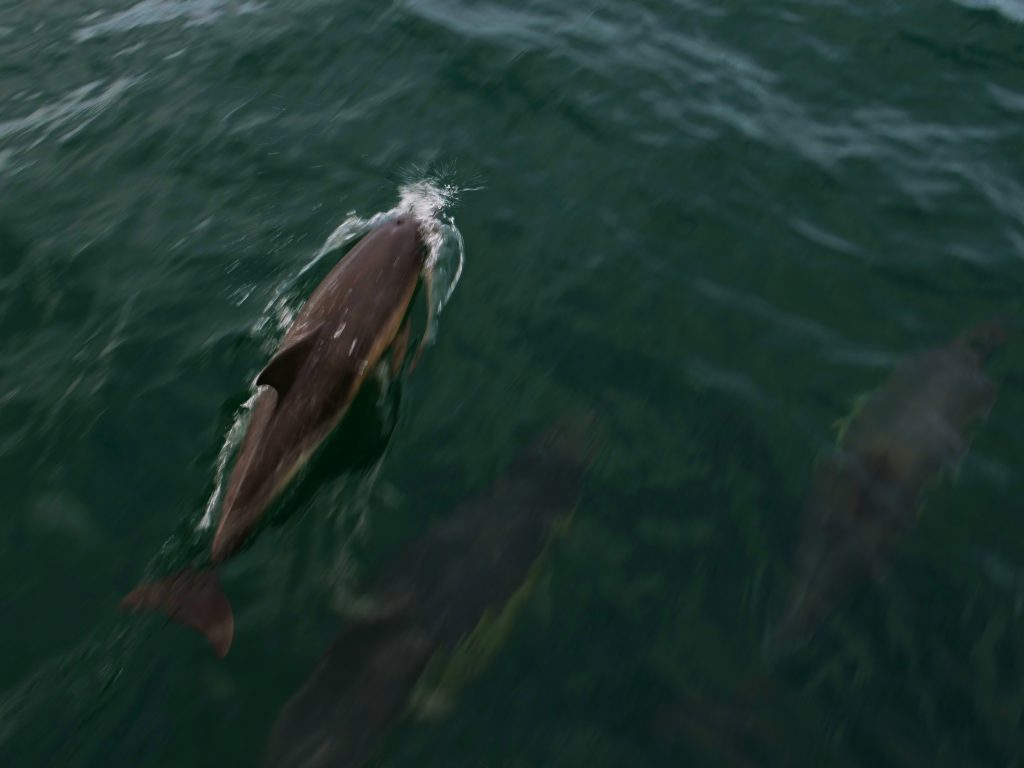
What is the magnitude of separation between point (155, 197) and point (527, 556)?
659cm

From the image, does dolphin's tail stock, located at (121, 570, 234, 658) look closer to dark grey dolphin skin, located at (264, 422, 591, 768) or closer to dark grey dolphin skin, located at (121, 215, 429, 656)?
dark grey dolphin skin, located at (121, 215, 429, 656)

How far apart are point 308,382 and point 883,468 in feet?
15.5

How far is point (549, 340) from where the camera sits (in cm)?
792

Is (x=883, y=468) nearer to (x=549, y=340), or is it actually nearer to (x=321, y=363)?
(x=549, y=340)

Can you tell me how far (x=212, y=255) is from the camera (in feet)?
29.4

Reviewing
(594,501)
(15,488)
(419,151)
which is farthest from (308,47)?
(594,501)

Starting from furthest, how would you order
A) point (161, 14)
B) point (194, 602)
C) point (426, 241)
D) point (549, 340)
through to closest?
1. point (161, 14)
2. point (426, 241)
3. point (549, 340)
4. point (194, 602)

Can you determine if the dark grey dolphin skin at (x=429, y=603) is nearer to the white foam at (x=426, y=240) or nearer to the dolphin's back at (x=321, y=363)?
the dolphin's back at (x=321, y=363)

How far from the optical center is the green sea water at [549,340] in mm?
5586

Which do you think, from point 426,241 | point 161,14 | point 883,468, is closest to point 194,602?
point 426,241

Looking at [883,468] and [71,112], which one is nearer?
[883,468]

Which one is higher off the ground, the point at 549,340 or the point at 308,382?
the point at 308,382

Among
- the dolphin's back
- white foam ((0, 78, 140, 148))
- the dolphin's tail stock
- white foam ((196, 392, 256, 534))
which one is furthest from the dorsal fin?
white foam ((0, 78, 140, 148))

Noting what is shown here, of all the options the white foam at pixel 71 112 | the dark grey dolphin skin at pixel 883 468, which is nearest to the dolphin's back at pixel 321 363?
the dark grey dolphin skin at pixel 883 468
